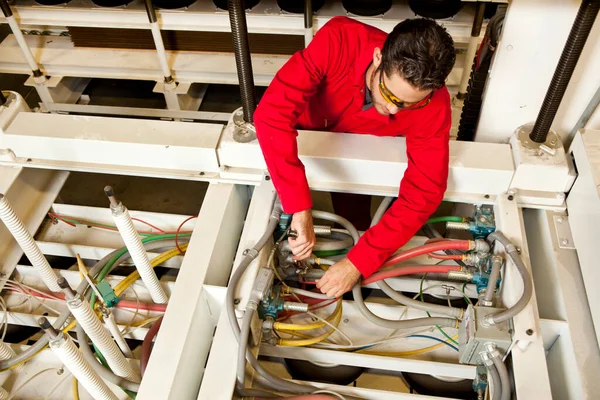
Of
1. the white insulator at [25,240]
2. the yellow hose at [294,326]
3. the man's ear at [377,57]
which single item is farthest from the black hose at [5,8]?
the yellow hose at [294,326]

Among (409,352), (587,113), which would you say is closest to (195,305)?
(409,352)

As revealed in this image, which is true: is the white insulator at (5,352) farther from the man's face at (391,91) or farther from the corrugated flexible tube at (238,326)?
the man's face at (391,91)

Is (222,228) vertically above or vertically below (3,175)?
below

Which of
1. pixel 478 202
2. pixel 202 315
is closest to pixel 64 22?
pixel 202 315

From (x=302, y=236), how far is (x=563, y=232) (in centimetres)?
66

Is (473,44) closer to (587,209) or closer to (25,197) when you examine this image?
(587,209)

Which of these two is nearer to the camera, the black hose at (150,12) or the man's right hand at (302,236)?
the man's right hand at (302,236)

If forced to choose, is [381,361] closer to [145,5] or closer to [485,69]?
[485,69]

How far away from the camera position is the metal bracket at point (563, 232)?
1.30 meters

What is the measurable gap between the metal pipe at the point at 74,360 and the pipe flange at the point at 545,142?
1158mm

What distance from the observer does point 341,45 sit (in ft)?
4.28

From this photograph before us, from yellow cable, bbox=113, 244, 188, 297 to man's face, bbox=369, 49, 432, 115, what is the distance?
693 mm

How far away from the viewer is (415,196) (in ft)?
4.22

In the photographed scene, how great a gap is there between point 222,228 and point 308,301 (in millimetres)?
294
